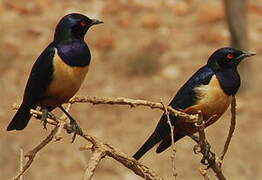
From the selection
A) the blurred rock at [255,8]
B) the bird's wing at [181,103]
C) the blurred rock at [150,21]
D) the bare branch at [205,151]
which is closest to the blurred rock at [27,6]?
the blurred rock at [150,21]

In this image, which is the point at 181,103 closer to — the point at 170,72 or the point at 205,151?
the point at 205,151

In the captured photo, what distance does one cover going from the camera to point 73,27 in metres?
4.21

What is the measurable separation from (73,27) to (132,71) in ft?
37.2

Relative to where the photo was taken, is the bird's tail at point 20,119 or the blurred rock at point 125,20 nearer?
the bird's tail at point 20,119

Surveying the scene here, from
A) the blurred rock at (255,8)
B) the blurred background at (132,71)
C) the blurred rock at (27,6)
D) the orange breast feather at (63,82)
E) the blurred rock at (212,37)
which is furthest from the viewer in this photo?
the blurred rock at (27,6)

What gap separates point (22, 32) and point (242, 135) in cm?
752

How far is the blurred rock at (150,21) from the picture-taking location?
746 inches

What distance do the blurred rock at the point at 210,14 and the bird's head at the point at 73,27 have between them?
49.1 feet

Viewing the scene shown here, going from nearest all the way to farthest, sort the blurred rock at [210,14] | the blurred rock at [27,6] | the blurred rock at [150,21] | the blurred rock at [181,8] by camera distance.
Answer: the blurred rock at [150,21] → the blurred rock at [210,14] → the blurred rock at [27,6] → the blurred rock at [181,8]

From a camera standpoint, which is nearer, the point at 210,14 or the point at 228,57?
the point at 228,57

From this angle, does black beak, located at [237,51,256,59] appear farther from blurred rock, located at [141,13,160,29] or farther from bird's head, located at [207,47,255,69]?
blurred rock, located at [141,13,160,29]

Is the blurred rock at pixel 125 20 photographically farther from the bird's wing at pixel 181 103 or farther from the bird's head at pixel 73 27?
the bird's head at pixel 73 27

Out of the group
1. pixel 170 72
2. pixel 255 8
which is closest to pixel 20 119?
pixel 170 72

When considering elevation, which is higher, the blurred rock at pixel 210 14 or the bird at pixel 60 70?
the bird at pixel 60 70
